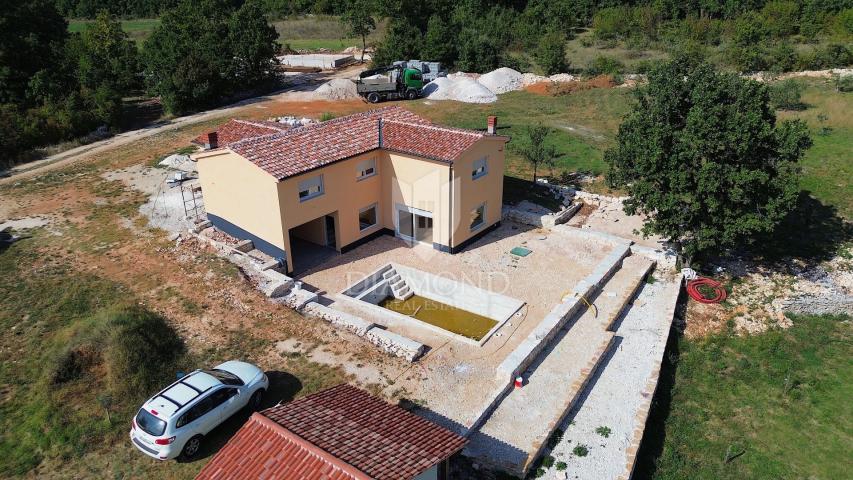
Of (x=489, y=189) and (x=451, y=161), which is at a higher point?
(x=451, y=161)

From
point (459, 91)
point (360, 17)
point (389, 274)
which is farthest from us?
point (360, 17)

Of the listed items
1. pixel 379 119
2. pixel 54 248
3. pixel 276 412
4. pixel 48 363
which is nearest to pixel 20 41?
pixel 54 248

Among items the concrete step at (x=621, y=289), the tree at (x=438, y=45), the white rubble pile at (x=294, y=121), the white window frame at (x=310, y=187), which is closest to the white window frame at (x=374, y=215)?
the white window frame at (x=310, y=187)

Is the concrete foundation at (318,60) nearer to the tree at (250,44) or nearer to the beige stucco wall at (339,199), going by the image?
the tree at (250,44)

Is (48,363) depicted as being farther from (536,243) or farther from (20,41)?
(20,41)

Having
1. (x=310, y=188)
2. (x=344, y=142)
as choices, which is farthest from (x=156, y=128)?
(x=310, y=188)

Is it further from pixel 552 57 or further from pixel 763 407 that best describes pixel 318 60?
pixel 763 407
